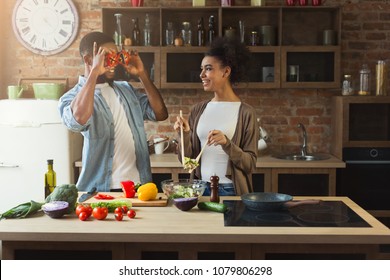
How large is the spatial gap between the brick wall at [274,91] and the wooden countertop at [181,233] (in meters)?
2.69

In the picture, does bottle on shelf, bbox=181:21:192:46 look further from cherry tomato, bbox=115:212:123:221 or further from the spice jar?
cherry tomato, bbox=115:212:123:221

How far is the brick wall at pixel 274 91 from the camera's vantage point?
4816mm

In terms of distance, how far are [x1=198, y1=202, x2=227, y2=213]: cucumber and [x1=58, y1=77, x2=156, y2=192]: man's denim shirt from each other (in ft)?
2.15

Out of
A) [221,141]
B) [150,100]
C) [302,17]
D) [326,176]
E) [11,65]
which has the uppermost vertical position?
[302,17]

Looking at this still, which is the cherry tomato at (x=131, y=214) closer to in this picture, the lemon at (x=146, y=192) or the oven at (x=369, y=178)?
the lemon at (x=146, y=192)

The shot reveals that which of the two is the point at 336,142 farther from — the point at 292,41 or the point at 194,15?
the point at 194,15

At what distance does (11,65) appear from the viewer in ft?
16.1

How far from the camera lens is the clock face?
4812 millimetres

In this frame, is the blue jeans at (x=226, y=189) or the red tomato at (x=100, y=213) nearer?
the red tomato at (x=100, y=213)

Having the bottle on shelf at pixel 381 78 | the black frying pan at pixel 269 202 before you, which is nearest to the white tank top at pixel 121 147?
the black frying pan at pixel 269 202

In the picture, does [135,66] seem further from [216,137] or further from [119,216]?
[119,216]

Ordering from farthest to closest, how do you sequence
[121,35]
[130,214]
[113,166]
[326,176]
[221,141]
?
[121,35], [326,176], [113,166], [221,141], [130,214]

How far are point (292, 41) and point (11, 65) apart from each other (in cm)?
248

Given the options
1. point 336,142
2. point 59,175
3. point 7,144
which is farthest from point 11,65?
point 336,142
